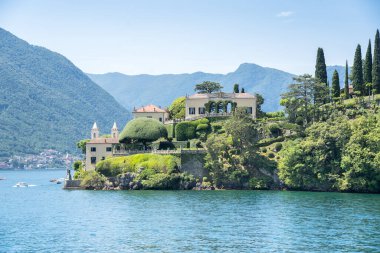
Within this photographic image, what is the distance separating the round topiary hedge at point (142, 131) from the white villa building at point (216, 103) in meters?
11.5

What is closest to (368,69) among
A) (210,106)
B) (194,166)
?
(210,106)

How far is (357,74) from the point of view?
410 ft

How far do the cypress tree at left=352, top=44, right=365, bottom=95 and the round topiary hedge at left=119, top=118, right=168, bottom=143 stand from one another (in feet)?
127

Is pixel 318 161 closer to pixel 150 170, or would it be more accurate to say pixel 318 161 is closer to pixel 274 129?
pixel 274 129

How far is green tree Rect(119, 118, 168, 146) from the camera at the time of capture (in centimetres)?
11756

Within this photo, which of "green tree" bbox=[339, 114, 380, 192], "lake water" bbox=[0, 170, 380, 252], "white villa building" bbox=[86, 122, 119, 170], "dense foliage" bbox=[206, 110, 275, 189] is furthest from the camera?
"white villa building" bbox=[86, 122, 119, 170]

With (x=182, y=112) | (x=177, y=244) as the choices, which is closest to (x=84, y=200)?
(x=177, y=244)

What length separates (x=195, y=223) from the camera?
215ft

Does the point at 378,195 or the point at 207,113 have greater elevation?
the point at 207,113

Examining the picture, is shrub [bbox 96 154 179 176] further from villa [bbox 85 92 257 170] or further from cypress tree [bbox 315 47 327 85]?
cypress tree [bbox 315 47 327 85]

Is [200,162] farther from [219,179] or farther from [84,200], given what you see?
[84,200]

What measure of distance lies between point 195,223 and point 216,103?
65411 millimetres

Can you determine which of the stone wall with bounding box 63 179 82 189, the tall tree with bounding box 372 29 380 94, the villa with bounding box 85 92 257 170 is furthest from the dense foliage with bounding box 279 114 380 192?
the stone wall with bounding box 63 179 82 189

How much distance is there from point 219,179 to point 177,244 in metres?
53.3
